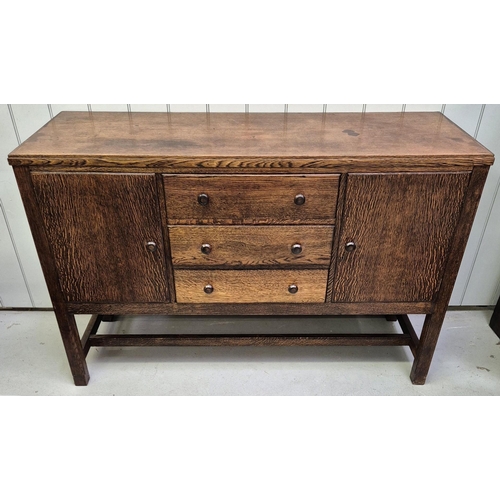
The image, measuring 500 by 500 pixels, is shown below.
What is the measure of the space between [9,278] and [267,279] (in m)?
1.52

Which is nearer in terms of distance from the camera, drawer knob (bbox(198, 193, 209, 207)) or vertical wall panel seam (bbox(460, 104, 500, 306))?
drawer knob (bbox(198, 193, 209, 207))

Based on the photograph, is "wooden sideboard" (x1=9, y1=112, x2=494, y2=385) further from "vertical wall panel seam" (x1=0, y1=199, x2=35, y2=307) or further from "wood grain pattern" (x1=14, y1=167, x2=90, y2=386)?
"vertical wall panel seam" (x1=0, y1=199, x2=35, y2=307)

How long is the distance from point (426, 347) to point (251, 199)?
104cm

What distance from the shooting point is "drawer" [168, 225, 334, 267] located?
1.67 meters

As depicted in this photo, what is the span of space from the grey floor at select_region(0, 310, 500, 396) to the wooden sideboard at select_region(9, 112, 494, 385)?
28cm

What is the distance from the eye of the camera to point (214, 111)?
203 centimetres

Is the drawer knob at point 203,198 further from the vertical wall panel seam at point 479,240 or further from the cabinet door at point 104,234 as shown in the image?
the vertical wall panel seam at point 479,240

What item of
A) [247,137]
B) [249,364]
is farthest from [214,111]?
[249,364]

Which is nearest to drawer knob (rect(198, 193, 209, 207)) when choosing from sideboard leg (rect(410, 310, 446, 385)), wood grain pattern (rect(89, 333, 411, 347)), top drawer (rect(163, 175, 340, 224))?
top drawer (rect(163, 175, 340, 224))

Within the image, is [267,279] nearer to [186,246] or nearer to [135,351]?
[186,246]

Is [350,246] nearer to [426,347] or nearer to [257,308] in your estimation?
[257,308]

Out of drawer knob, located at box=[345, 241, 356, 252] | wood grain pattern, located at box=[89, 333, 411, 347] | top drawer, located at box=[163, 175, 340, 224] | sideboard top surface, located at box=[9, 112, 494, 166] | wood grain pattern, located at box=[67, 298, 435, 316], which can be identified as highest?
sideboard top surface, located at box=[9, 112, 494, 166]

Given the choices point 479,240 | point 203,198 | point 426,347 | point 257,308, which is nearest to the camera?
point 203,198

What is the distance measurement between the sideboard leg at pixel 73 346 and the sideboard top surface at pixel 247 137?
0.67 metres
